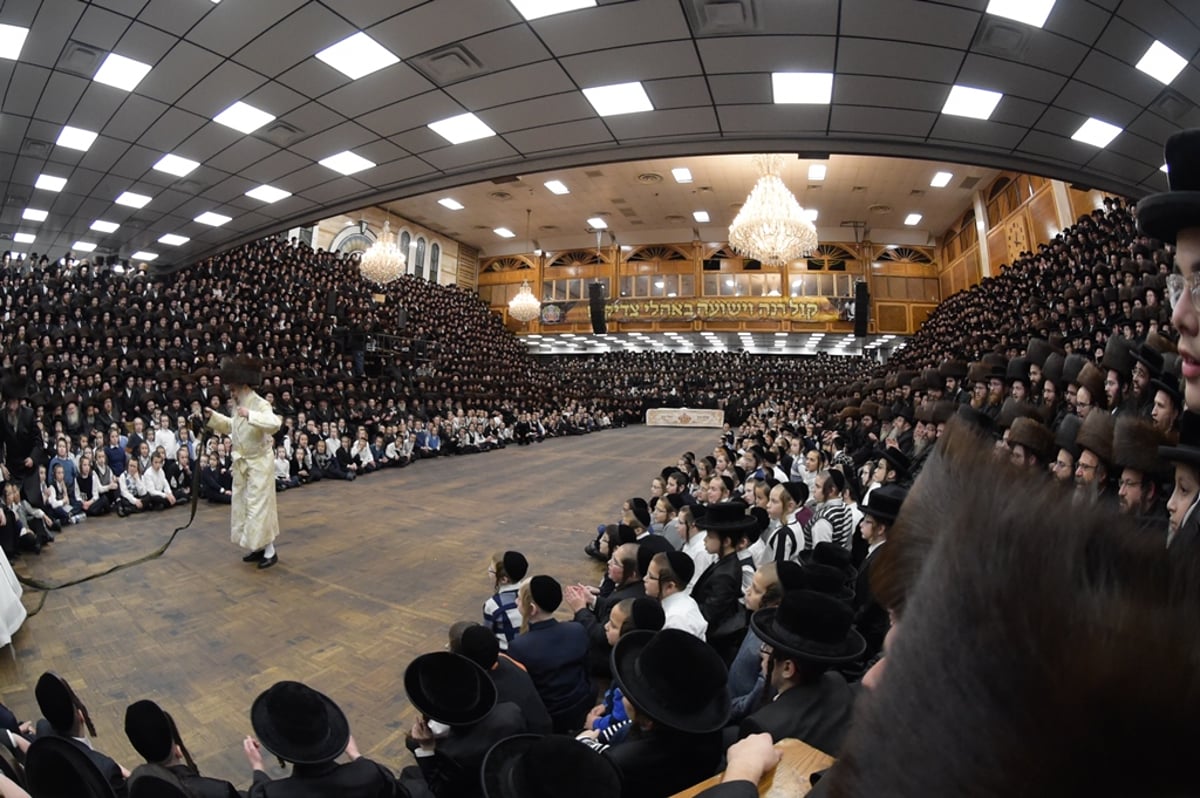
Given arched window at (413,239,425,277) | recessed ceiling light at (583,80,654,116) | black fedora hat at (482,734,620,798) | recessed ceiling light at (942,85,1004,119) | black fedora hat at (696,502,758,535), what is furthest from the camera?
arched window at (413,239,425,277)

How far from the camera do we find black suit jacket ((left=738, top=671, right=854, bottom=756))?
5.44 ft

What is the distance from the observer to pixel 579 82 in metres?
5.83

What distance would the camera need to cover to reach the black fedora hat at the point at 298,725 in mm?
1643

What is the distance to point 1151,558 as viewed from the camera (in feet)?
0.97

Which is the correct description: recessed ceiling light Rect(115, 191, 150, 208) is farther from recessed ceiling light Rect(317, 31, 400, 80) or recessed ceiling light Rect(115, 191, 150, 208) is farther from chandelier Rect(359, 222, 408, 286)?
recessed ceiling light Rect(317, 31, 400, 80)

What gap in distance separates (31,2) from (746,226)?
1088cm

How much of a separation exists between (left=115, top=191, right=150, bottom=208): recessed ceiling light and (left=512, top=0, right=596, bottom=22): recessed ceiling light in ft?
29.9

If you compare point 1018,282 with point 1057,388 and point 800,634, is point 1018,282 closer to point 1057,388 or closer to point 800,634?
point 1057,388

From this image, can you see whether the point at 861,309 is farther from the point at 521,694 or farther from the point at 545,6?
the point at 521,694

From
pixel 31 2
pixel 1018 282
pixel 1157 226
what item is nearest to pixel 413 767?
pixel 1157 226

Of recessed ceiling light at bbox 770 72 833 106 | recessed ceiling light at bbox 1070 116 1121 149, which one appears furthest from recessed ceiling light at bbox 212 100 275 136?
recessed ceiling light at bbox 1070 116 1121 149

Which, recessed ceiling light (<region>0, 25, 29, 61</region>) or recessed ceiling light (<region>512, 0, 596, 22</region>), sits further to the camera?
recessed ceiling light (<region>0, 25, 29, 61</region>)

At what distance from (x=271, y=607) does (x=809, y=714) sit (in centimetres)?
352

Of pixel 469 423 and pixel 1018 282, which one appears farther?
pixel 469 423
